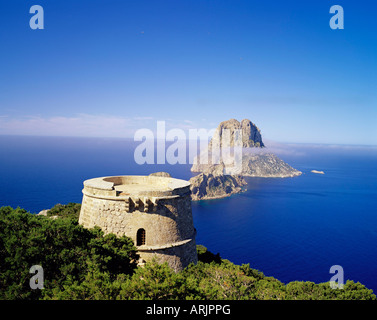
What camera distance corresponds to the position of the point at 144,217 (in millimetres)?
19375

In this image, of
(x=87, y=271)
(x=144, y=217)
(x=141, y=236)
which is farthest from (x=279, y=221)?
(x=87, y=271)

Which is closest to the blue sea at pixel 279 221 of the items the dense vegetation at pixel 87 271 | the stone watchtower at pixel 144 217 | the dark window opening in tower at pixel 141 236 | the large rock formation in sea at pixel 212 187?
the large rock formation in sea at pixel 212 187

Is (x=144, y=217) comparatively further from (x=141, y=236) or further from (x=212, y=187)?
(x=212, y=187)

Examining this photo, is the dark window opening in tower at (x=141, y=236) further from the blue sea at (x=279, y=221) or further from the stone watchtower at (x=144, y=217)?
the blue sea at (x=279, y=221)

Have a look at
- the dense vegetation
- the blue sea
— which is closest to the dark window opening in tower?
the dense vegetation

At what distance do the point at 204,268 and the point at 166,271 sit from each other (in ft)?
22.8

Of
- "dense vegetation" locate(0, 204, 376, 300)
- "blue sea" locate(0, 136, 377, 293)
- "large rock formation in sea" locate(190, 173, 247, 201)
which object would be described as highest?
"dense vegetation" locate(0, 204, 376, 300)

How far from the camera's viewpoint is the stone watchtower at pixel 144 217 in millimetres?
19234

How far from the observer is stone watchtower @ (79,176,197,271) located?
63.1 feet

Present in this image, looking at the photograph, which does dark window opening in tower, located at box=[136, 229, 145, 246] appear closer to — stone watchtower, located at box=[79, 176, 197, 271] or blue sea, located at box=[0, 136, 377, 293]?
stone watchtower, located at box=[79, 176, 197, 271]

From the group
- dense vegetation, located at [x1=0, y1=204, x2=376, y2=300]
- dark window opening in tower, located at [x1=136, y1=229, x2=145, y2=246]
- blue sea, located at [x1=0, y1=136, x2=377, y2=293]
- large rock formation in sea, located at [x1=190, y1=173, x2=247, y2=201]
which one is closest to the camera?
dense vegetation, located at [x1=0, y1=204, x2=376, y2=300]

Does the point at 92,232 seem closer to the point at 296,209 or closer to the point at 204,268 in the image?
the point at 204,268

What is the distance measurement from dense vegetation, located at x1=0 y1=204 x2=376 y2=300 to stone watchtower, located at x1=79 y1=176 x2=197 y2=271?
1.03 meters
